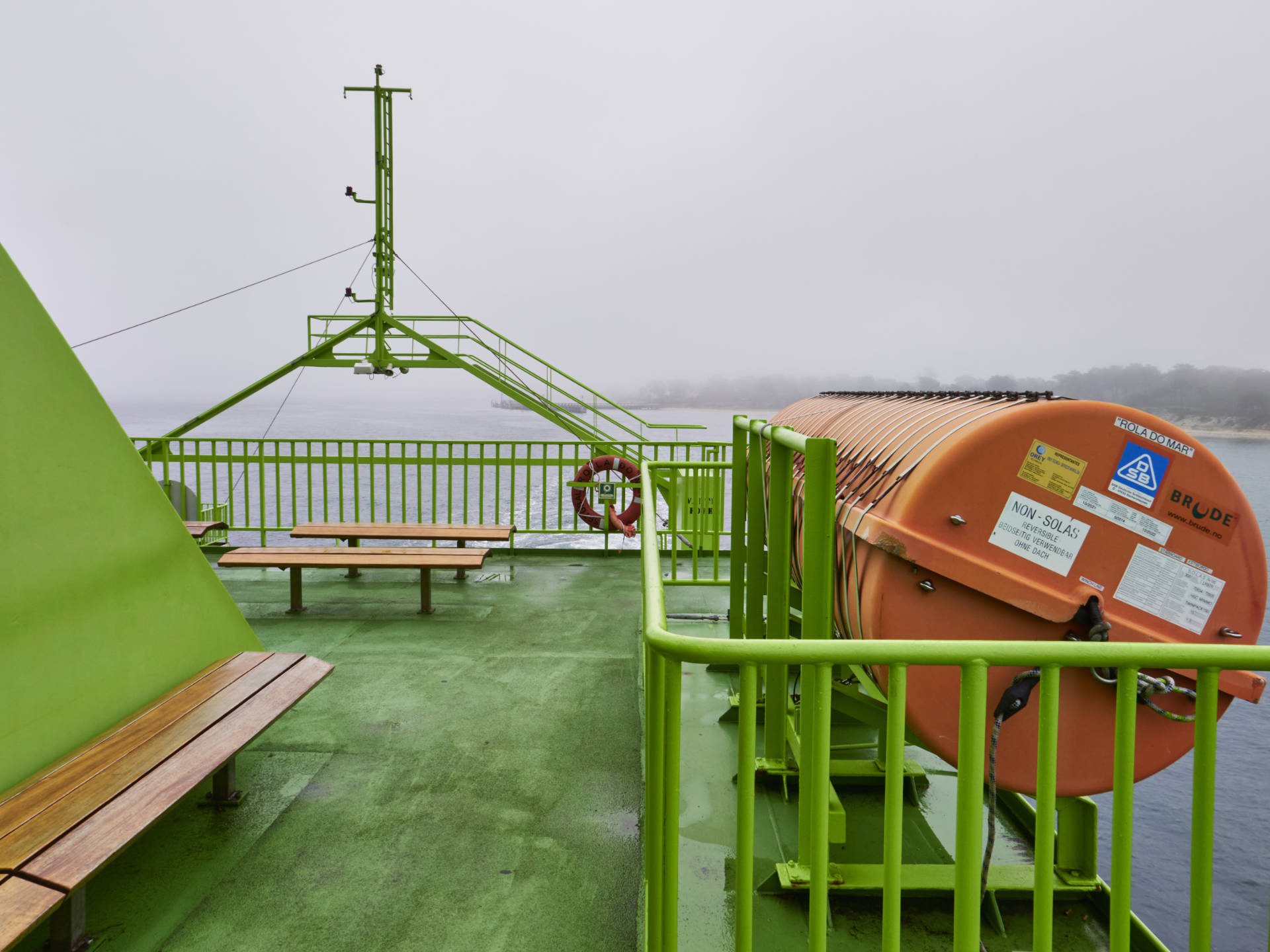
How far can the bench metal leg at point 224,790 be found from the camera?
11.0 feet

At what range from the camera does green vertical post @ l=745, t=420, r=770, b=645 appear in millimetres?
3809

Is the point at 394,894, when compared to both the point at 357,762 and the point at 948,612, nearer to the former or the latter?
the point at 357,762

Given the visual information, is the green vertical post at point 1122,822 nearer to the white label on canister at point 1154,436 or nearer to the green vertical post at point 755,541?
the white label on canister at point 1154,436

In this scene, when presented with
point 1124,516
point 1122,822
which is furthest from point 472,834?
point 1124,516

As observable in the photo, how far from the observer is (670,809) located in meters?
1.62

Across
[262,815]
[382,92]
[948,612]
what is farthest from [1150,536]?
[382,92]

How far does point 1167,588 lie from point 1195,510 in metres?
0.28

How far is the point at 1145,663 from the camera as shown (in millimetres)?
1572

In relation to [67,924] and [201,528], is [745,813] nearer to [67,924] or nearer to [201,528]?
[67,924]

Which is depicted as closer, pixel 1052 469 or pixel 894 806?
pixel 894 806

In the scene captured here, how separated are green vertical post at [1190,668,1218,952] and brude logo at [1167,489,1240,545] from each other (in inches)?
46.6

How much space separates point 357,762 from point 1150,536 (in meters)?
3.60

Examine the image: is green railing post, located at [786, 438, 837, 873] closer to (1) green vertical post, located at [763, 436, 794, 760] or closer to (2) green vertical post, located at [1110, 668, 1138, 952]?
(1) green vertical post, located at [763, 436, 794, 760]

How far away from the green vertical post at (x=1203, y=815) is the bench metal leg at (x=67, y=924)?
3070 mm
